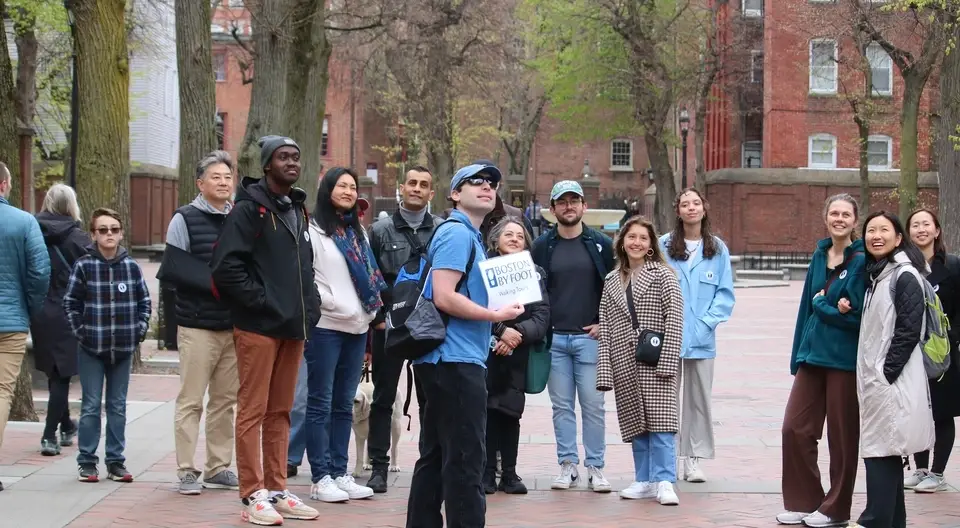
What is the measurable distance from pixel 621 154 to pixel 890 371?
68428 mm

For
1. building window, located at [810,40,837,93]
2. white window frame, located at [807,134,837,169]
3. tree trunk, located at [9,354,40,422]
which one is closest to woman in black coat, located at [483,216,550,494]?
tree trunk, located at [9,354,40,422]

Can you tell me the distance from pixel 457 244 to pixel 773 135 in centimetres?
4425

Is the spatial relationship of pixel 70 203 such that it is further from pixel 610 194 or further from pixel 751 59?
pixel 610 194

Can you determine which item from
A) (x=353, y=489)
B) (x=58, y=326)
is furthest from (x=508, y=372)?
(x=58, y=326)

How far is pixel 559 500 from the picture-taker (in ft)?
28.0

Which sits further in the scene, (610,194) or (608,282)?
(610,194)

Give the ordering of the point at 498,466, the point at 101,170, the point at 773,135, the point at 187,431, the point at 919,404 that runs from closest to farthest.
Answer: the point at 919,404 → the point at 187,431 → the point at 498,466 → the point at 101,170 → the point at 773,135

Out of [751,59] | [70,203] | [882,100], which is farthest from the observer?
[751,59]

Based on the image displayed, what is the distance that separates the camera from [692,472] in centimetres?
914

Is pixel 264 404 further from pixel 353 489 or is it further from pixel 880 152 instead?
pixel 880 152

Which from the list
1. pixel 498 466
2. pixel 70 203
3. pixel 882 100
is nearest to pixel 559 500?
pixel 498 466

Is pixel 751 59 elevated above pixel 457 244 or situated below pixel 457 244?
above

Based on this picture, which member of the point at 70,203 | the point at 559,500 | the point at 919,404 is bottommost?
the point at 559,500

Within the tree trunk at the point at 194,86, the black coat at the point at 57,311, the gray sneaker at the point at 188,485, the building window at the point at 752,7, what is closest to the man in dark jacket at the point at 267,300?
the gray sneaker at the point at 188,485
